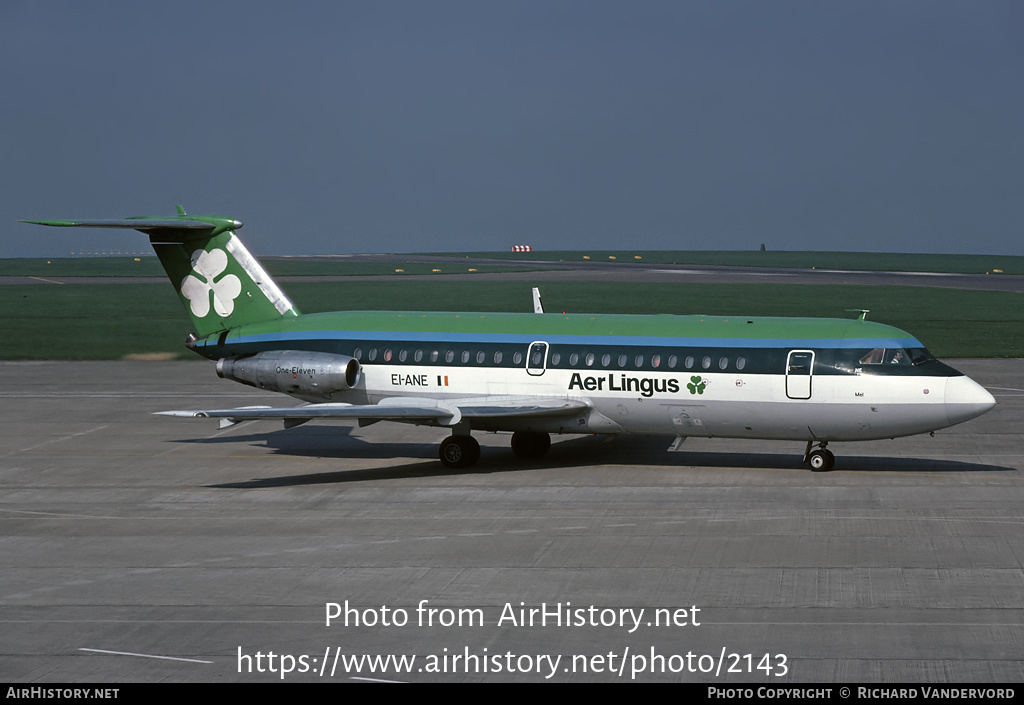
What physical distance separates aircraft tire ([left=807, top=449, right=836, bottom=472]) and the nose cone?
2857mm

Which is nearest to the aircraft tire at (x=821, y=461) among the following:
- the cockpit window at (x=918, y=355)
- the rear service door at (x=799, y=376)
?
the rear service door at (x=799, y=376)

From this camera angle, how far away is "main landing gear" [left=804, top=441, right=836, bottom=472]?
94.1 feet

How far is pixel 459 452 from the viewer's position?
2992 cm

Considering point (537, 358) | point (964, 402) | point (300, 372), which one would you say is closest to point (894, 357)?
point (964, 402)

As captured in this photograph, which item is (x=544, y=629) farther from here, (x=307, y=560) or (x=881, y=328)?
(x=881, y=328)

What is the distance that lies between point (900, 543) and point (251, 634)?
11218 millimetres

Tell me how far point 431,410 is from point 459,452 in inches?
54.4

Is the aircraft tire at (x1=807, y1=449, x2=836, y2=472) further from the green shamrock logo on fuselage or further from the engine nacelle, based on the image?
the engine nacelle

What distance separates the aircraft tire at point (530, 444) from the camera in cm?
3142

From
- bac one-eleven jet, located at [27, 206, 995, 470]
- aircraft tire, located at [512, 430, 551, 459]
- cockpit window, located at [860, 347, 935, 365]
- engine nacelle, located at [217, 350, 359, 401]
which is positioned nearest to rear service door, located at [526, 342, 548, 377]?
bac one-eleven jet, located at [27, 206, 995, 470]

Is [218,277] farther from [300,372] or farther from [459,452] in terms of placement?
[459,452]

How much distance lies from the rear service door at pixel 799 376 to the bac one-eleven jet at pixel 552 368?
1.1 inches

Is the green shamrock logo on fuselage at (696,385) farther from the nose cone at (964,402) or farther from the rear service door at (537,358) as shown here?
the nose cone at (964,402)

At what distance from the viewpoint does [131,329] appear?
64.3 metres
